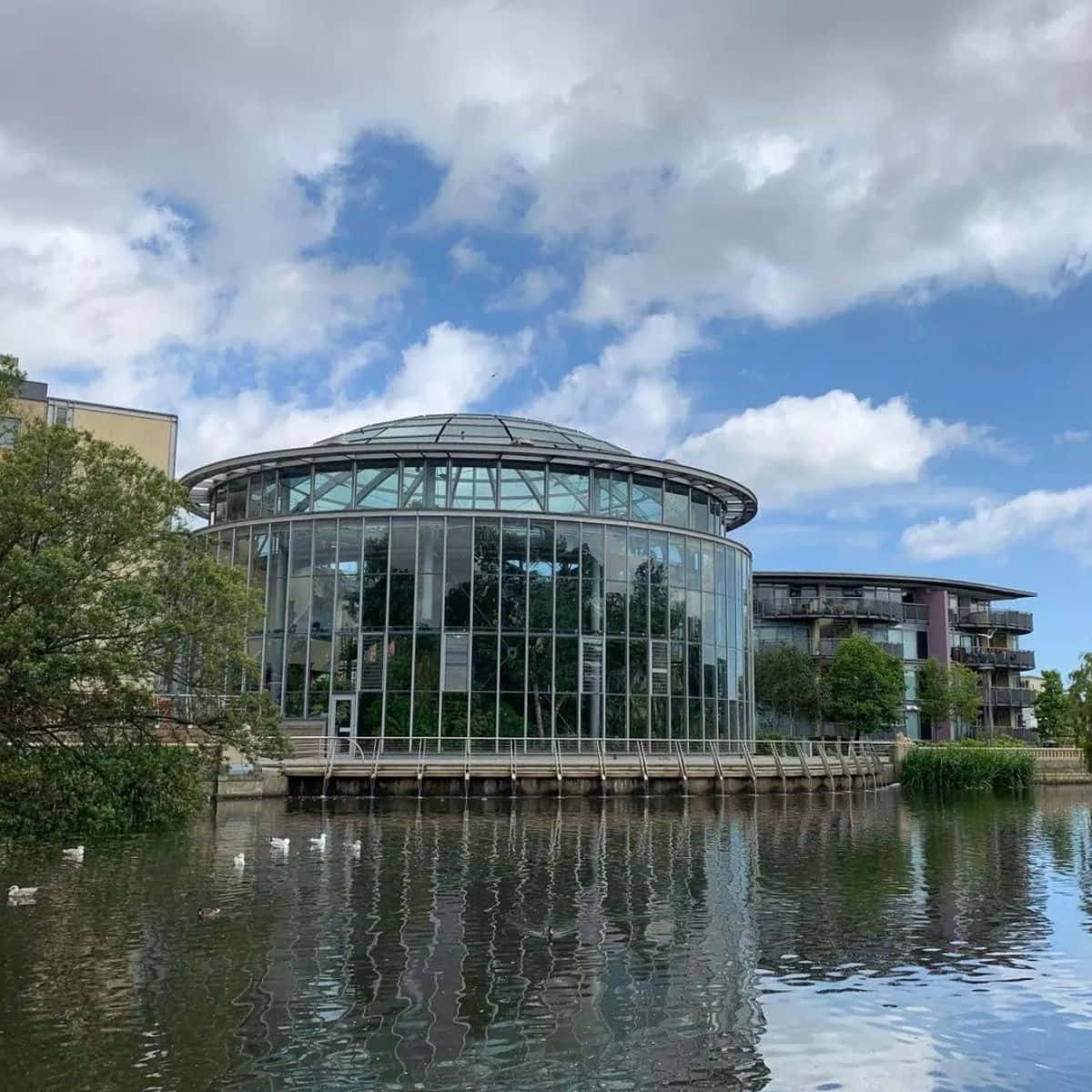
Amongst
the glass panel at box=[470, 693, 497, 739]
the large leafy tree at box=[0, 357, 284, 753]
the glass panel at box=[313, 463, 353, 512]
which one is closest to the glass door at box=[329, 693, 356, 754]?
the glass panel at box=[470, 693, 497, 739]

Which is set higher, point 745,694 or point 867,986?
point 745,694

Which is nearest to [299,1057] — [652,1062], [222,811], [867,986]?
[652,1062]

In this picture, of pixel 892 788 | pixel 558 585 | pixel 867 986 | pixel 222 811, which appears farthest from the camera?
pixel 892 788

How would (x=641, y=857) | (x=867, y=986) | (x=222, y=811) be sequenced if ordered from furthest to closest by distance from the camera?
(x=222, y=811)
(x=641, y=857)
(x=867, y=986)

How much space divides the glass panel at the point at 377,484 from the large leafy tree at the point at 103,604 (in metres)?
28.8

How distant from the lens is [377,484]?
49000 mm

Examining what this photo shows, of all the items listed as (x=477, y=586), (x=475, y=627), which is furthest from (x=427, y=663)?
(x=477, y=586)

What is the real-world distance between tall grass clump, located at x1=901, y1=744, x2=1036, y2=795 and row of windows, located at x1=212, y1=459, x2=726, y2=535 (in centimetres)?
1593

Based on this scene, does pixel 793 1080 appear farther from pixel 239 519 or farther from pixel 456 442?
pixel 239 519

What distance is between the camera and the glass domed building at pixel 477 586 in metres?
46.1

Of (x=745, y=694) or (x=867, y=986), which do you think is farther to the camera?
(x=745, y=694)

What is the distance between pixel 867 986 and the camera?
14.5m

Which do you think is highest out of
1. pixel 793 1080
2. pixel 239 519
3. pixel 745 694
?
pixel 239 519

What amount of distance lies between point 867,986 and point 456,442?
36197mm
